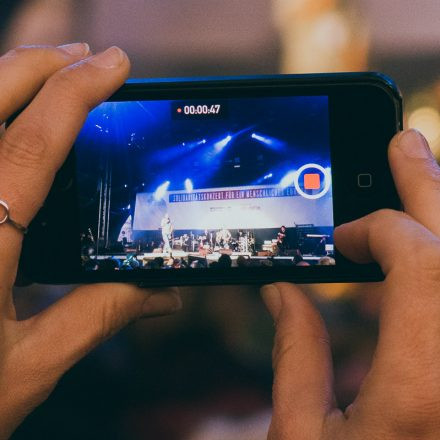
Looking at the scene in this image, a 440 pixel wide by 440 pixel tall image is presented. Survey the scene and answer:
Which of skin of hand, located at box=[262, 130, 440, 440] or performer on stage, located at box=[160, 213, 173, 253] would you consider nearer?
skin of hand, located at box=[262, 130, 440, 440]

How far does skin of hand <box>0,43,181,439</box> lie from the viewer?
15.3 inches

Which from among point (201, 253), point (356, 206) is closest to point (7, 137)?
point (201, 253)

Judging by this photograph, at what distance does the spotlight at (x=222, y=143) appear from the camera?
45 cm

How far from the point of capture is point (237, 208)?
455 millimetres

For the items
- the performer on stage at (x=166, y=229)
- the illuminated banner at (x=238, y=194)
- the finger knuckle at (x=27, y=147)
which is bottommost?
the performer on stage at (x=166, y=229)

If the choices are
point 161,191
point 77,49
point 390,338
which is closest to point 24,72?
point 77,49

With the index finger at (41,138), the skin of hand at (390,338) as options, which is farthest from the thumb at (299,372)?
the index finger at (41,138)

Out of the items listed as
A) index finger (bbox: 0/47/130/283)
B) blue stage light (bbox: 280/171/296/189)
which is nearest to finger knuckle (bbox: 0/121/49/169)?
index finger (bbox: 0/47/130/283)

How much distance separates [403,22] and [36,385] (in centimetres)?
60

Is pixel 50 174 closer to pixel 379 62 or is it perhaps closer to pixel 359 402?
pixel 359 402

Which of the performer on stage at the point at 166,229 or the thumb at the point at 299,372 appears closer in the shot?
A: the thumb at the point at 299,372

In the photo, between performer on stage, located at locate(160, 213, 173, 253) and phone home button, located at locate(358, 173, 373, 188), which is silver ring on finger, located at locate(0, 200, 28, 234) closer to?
performer on stage, located at locate(160, 213, 173, 253)

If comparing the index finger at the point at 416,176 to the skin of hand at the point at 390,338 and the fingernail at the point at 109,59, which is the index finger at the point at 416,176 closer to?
the skin of hand at the point at 390,338

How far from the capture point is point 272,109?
449 mm
